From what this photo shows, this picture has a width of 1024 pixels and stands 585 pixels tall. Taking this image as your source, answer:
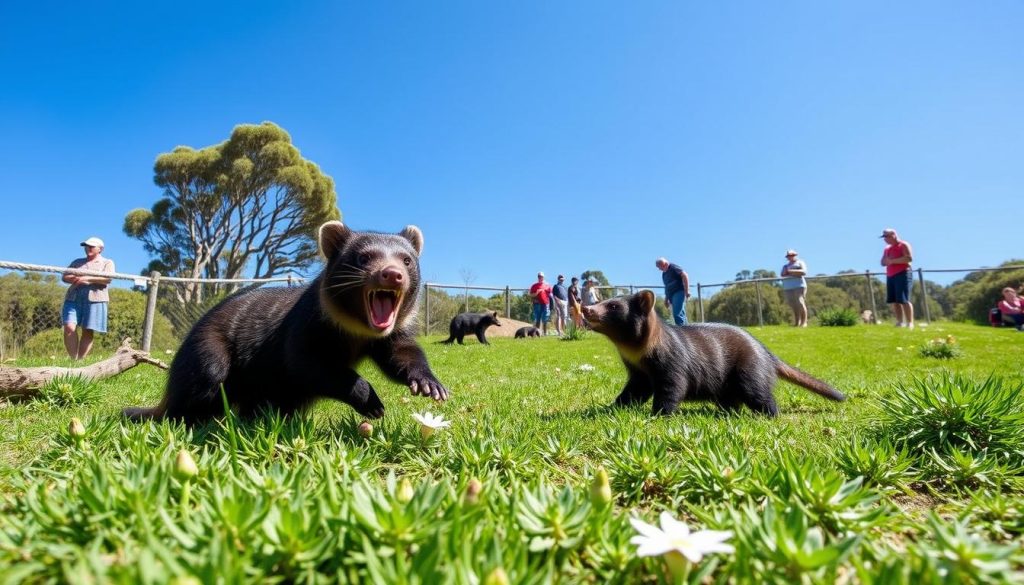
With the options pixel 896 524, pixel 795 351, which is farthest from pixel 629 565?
pixel 795 351

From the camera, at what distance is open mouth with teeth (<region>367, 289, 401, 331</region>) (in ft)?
10.7

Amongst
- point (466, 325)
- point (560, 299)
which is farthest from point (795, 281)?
point (466, 325)

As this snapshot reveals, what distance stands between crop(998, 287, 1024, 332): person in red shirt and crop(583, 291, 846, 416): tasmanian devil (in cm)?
1757

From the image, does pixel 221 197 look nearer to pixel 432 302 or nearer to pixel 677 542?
pixel 432 302

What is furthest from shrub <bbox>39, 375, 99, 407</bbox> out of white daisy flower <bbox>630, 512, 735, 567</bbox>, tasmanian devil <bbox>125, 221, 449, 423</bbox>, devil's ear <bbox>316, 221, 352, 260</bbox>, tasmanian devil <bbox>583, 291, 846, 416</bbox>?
white daisy flower <bbox>630, 512, 735, 567</bbox>

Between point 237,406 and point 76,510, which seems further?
point 237,406

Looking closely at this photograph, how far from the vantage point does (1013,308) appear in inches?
671

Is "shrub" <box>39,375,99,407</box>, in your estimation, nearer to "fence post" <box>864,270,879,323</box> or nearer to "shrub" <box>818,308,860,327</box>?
"shrub" <box>818,308,860,327</box>

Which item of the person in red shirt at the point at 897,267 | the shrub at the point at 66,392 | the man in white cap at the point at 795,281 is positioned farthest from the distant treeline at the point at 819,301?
the shrub at the point at 66,392

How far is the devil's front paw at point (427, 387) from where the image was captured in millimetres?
3217

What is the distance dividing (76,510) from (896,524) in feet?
8.25

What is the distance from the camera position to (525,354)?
1245 cm

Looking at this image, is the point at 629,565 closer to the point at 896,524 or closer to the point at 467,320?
the point at 896,524

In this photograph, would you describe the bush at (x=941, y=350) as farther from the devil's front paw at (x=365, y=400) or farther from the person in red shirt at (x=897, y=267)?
the devil's front paw at (x=365, y=400)
